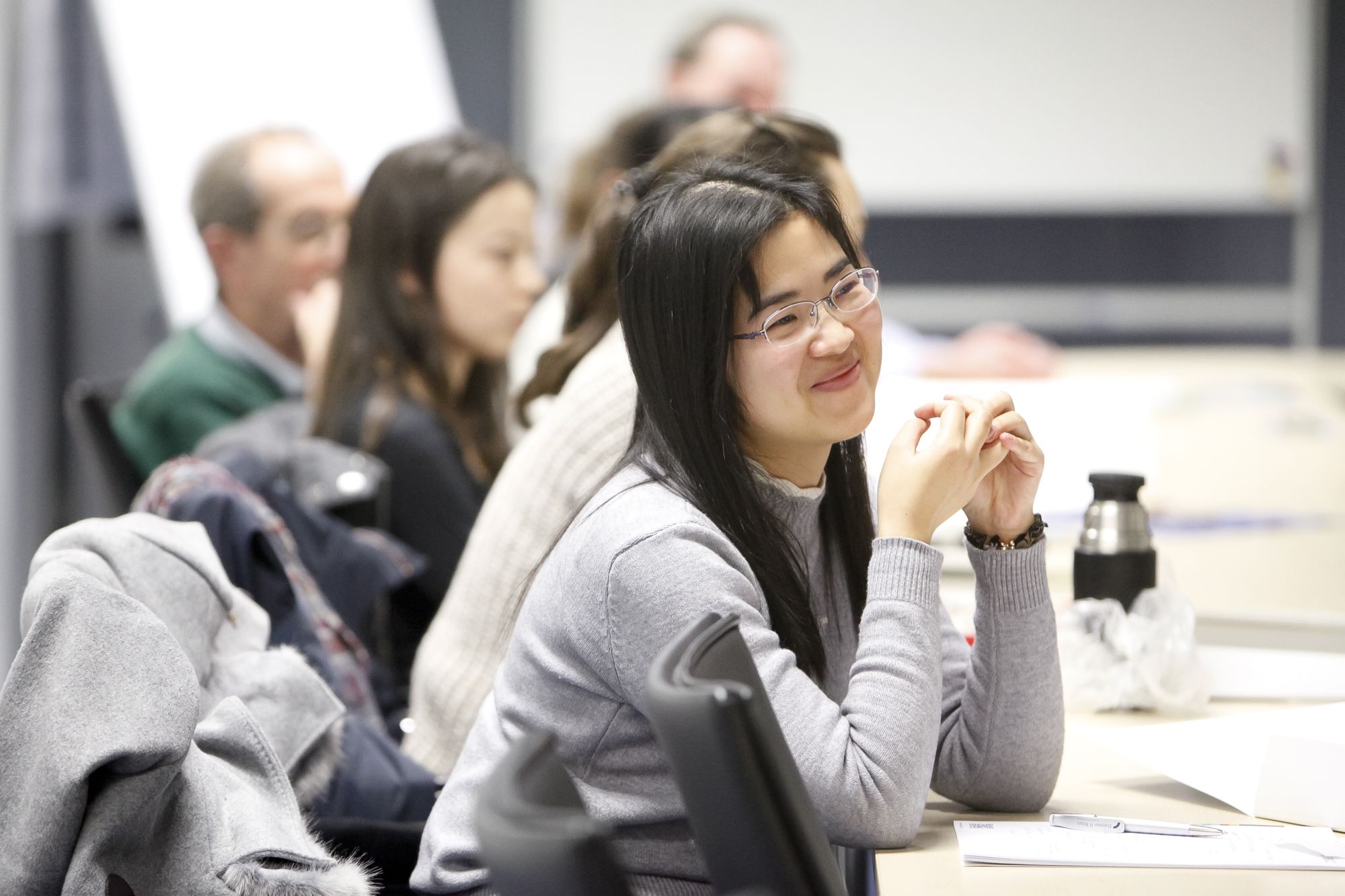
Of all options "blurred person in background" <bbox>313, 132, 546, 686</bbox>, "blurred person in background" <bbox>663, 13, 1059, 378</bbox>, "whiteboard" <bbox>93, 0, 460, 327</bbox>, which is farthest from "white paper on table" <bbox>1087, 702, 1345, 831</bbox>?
"whiteboard" <bbox>93, 0, 460, 327</bbox>

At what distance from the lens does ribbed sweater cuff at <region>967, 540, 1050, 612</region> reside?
1.17 meters

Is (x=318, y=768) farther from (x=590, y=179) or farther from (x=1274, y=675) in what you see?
(x=590, y=179)

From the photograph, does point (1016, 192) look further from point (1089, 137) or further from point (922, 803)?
point (922, 803)

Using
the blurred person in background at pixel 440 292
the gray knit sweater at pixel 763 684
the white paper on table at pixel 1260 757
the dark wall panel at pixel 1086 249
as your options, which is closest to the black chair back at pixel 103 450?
the blurred person in background at pixel 440 292

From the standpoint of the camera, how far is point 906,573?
3.53 feet

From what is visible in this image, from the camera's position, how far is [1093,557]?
1.54 meters

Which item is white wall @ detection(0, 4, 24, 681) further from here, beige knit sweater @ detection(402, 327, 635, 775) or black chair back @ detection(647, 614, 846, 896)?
black chair back @ detection(647, 614, 846, 896)

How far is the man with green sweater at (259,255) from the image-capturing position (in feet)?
9.39

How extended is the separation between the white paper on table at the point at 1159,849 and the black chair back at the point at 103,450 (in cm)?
166

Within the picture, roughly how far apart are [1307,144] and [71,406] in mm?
5655

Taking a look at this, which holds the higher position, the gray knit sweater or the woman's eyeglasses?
the woman's eyeglasses

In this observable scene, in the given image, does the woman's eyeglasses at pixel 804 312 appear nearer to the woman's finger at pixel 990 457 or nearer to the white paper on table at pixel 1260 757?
the woman's finger at pixel 990 457

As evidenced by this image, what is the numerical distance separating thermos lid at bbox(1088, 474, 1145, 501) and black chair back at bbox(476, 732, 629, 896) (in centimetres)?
96

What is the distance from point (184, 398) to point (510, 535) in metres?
1.26
